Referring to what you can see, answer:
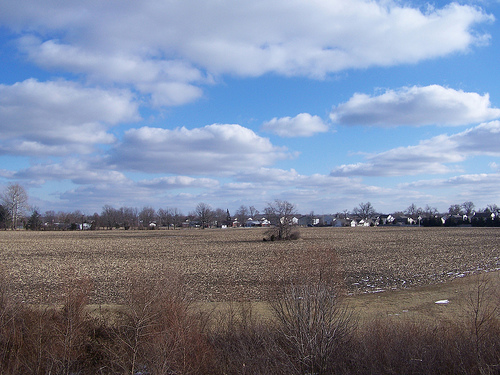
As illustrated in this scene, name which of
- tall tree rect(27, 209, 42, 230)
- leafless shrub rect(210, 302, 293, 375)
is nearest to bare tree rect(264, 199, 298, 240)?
leafless shrub rect(210, 302, 293, 375)

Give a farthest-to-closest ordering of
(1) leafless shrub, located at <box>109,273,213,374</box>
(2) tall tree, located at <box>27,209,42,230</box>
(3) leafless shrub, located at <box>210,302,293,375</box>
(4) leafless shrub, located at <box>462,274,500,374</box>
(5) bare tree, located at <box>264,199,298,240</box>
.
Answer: (2) tall tree, located at <box>27,209,42,230</box> < (5) bare tree, located at <box>264,199,298,240</box> < (1) leafless shrub, located at <box>109,273,213,374</box> < (3) leafless shrub, located at <box>210,302,293,375</box> < (4) leafless shrub, located at <box>462,274,500,374</box>

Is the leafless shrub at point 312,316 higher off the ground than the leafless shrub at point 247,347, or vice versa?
the leafless shrub at point 312,316

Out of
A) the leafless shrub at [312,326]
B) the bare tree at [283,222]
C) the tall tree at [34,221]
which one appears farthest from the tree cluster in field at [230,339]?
the tall tree at [34,221]

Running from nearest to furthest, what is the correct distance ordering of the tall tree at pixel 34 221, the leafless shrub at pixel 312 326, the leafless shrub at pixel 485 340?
the leafless shrub at pixel 485 340
the leafless shrub at pixel 312 326
the tall tree at pixel 34 221

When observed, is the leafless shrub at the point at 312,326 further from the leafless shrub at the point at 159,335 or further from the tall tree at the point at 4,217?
the tall tree at the point at 4,217

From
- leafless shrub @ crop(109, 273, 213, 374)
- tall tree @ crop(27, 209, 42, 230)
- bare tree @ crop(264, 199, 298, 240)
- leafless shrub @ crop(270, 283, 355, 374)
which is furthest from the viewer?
tall tree @ crop(27, 209, 42, 230)

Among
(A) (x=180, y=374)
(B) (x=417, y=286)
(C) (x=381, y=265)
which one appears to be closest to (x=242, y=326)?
(A) (x=180, y=374)

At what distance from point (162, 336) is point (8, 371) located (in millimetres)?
3710

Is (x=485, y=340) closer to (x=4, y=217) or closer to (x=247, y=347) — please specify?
(x=247, y=347)

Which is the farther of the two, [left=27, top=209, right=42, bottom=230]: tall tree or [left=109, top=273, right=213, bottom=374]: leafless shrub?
[left=27, top=209, right=42, bottom=230]: tall tree

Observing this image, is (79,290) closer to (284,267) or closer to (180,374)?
(180,374)

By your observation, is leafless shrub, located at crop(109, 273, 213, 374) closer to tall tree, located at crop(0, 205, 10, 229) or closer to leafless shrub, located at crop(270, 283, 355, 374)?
leafless shrub, located at crop(270, 283, 355, 374)

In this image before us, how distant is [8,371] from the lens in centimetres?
934

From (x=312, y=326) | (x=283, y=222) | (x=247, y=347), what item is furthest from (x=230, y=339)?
(x=283, y=222)
